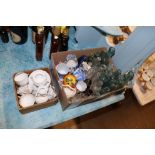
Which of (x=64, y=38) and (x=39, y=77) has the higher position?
(x=64, y=38)

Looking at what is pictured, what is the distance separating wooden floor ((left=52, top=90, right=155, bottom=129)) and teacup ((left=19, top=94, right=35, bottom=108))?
758mm

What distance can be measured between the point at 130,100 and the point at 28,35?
1135mm

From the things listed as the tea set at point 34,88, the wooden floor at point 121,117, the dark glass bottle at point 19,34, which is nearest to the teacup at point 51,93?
the tea set at point 34,88

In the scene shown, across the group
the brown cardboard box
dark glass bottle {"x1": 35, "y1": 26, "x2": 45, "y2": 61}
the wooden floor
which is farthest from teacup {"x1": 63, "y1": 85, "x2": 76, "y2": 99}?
the wooden floor

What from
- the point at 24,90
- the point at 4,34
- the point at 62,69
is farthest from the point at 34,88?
the point at 4,34

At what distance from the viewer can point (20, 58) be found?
49.7 inches

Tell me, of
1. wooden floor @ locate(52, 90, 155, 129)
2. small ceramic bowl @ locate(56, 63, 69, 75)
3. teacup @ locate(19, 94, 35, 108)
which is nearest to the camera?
teacup @ locate(19, 94, 35, 108)

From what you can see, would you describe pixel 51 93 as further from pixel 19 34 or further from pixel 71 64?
pixel 19 34

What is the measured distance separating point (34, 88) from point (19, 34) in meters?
0.38

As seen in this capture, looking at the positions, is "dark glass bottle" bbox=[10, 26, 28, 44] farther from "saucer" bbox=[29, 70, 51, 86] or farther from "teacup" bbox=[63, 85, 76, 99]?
"teacup" bbox=[63, 85, 76, 99]

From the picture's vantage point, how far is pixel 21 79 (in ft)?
3.44

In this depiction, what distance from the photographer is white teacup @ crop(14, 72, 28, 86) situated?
1.05 meters
